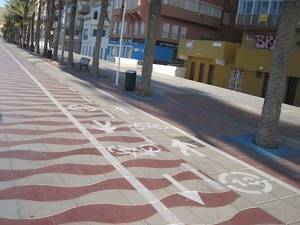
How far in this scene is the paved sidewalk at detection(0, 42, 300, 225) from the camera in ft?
19.2

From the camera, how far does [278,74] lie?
35.3 ft

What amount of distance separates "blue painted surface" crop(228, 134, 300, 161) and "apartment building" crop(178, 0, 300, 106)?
23.1 meters

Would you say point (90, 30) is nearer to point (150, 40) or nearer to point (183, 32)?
point (183, 32)

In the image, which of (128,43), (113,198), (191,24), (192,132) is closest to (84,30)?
(128,43)

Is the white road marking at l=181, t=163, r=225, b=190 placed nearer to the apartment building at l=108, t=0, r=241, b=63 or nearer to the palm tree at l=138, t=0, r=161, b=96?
the palm tree at l=138, t=0, r=161, b=96

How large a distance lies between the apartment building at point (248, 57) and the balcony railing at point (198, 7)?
40.7ft

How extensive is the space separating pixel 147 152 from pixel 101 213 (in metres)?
3.40

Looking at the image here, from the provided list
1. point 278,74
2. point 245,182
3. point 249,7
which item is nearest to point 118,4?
point 249,7

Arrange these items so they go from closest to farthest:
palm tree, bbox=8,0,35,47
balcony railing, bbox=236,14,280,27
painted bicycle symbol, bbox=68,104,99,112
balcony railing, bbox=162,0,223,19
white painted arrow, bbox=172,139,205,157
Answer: white painted arrow, bbox=172,139,205,157 → painted bicycle symbol, bbox=68,104,99,112 → balcony railing, bbox=236,14,280,27 → balcony railing, bbox=162,0,223,19 → palm tree, bbox=8,0,35,47

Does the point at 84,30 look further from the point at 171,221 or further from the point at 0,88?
the point at 171,221

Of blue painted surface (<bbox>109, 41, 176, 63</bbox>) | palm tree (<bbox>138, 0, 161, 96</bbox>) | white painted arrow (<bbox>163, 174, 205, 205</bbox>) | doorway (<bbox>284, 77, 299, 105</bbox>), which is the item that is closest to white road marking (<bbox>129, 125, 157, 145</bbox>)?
white painted arrow (<bbox>163, 174, 205, 205</bbox>)

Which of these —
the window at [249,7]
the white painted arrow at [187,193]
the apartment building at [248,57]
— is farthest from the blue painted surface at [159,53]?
the white painted arrow at [187,193]

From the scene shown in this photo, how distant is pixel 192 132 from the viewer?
11852 millimetres

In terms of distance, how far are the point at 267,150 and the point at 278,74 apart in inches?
72.8
